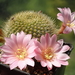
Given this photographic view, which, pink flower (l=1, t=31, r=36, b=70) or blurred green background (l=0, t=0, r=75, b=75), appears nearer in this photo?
pink flower (l=1, t=31, r=36, b=70)

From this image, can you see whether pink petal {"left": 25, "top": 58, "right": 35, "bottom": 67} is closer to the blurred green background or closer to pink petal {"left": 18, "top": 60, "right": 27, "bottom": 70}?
pink petal {"left": 18, "top": 60, "right": 27, "bottom": 70}

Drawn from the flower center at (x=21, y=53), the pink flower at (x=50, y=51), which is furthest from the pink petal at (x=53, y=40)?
the flower center at (x=21, y=53)

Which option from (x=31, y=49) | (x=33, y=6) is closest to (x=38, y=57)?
(x=31, y=49)

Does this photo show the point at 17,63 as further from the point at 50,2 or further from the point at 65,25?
the point at 50,2

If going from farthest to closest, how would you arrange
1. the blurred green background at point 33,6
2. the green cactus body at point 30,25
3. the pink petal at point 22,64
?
the blurred green background at point 33,6 < the green cactus body at point 30,25 < the pink petal at point 22,64

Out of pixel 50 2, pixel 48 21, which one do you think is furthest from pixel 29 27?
pixel 50 2

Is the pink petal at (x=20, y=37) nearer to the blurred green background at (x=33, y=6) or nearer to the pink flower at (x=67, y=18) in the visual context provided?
the pink flower at (x=67, y=18)

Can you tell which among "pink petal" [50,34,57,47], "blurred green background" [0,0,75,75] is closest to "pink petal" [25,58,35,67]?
"pink petal" [50,34,57,47]
